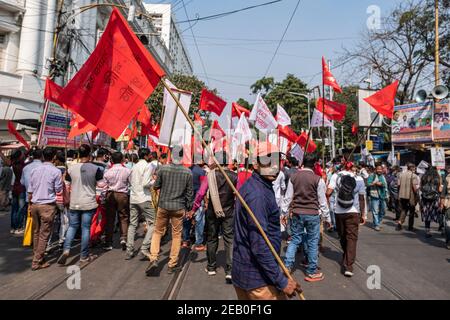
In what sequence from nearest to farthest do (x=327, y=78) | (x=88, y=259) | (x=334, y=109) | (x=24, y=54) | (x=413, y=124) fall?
(x=88, y=259)
(x=327, y=78)
(x=334, y=109)
(x=413, y=124)
(x=24, y=54)

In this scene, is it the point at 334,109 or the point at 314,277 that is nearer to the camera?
the point at 314,277

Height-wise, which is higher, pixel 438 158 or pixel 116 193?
pixel 438 158

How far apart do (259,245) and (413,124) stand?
17928 millimetres

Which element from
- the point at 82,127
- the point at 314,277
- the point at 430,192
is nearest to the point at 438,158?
the point at 430,192

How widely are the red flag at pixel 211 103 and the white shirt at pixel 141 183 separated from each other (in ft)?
14.7

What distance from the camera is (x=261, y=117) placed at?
29.1 feet

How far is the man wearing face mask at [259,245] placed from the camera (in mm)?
2422

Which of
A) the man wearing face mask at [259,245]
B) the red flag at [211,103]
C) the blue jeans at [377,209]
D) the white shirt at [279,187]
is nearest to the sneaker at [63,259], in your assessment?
the man wearing face mask at [259,245]

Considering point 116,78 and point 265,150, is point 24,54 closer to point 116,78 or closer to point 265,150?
point 116,78

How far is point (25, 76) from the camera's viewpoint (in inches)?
706

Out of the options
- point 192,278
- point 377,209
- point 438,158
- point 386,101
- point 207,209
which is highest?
point 386,101

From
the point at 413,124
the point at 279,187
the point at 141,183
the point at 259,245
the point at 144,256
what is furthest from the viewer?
the point at 413,124
